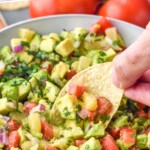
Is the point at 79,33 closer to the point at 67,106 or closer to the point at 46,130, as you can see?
the point at 67,106

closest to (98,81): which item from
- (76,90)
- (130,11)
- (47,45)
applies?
(76,90)

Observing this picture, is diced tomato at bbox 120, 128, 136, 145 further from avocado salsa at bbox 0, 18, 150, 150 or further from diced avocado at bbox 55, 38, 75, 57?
diced avocado at bbox 55, 38, 75, 57

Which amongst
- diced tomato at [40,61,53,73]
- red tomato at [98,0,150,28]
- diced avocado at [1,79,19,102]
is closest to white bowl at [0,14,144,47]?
red tomato at [98,0,150,28]

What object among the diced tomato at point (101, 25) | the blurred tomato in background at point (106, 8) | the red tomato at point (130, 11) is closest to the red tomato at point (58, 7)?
the blurred tomato in background at point (106, 8)

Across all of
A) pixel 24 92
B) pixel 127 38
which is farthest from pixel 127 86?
pixel 127 38

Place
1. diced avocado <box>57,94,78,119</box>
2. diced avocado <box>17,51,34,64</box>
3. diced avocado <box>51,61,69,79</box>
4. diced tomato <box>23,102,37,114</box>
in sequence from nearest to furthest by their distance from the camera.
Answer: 1. diced avocado <box>57,94,78,119</box>
2. diced tomato <box>23,102,37,114</box>
3. diced avocado <box>51,61,69,79</box>
4. diced avocado <box>17,51,34,64</box>
